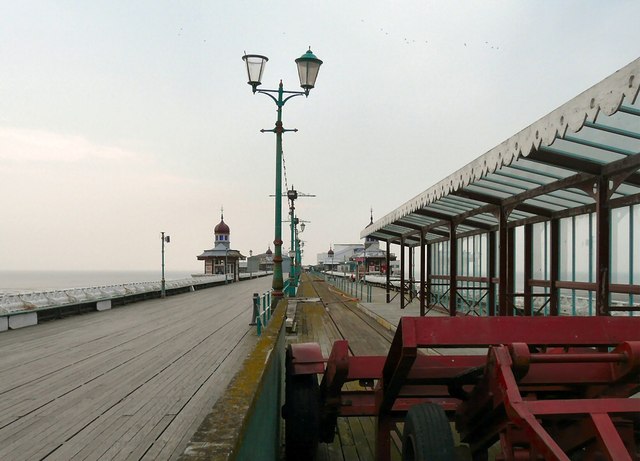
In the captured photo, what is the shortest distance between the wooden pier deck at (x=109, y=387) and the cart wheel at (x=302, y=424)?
0.92 metres

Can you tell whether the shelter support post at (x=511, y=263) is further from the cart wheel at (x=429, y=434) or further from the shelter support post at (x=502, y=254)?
the cart wheel at (x=429, y=434)

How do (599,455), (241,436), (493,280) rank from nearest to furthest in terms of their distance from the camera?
(241,436) < (599,455) < (493,280)

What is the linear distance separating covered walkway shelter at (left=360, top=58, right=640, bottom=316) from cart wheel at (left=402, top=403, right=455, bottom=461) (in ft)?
9.09

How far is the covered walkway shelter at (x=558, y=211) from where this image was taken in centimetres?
568

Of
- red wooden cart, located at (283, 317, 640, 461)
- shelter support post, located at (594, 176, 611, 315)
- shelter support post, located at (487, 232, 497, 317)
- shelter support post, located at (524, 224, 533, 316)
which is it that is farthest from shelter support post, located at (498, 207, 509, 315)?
red wooden cart, located at (283, 317, 640, 461)

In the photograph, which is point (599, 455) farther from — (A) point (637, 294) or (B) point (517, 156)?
(A) point (637, 294)

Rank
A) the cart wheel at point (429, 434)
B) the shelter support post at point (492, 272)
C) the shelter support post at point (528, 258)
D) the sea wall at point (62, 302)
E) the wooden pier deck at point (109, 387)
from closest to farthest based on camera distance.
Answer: the cart wheel at point (429, 434) → the wooden pier deck at point (109, 387) → the shelter support post at point (528, 258) → the sea wall at point (62, 302) → the shelter support post at point (492, 272)

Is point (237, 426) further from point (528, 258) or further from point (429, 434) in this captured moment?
point (528, 258)

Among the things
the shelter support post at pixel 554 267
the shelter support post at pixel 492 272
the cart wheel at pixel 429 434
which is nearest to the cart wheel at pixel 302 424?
the cart wheel at pixel 429 434

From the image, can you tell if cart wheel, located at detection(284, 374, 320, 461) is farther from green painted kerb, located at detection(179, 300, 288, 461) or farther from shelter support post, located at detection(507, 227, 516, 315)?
shelter support post, located at detection(507, 227, 516, 315)

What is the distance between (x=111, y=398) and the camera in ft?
21.4

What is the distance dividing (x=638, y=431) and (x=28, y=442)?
5002mm

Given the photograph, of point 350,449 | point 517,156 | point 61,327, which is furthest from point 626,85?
point 61,327

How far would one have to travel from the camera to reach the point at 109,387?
7195 mm
